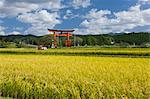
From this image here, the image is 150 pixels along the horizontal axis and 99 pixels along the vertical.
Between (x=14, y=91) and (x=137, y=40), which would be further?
(x=137, y=40)

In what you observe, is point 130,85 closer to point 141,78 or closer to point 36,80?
point 141,78

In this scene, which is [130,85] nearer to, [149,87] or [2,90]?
[149,87]

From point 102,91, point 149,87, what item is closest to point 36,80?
point 102,91

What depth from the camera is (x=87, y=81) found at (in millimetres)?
14453

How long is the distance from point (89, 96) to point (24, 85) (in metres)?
3.77

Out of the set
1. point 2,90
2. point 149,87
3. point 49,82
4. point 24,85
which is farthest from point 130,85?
point 2,90

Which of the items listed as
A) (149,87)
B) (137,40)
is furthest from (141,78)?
(137,40)

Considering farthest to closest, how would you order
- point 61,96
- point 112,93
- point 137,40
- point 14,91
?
point 137,40, point 14,91, point 61,96, point 112,93

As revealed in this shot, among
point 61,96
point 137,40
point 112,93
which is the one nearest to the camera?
point 112,93

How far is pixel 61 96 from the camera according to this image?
1387cm

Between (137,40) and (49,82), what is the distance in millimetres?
161492

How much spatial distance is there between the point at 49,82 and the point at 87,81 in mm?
1918

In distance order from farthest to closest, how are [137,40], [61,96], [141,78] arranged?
1. [137,40]
2. [141,78]
3. [61,96]

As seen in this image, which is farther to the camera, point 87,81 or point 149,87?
point 87,81
